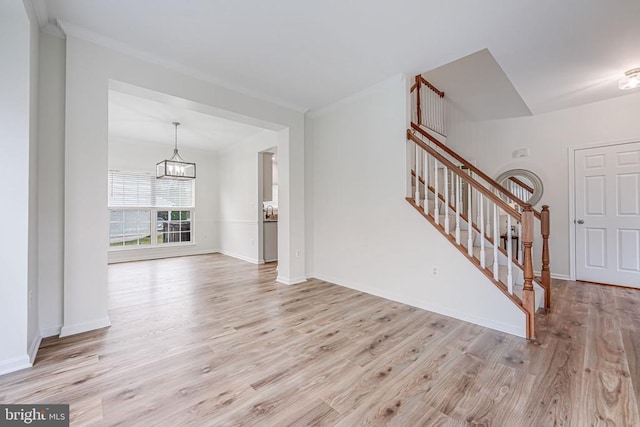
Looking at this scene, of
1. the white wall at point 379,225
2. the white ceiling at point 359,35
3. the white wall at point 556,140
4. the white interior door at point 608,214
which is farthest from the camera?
the white wall at point 556,140

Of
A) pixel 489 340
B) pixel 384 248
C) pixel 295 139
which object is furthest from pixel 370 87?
pixel 489 340

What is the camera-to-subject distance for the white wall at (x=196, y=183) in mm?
5730

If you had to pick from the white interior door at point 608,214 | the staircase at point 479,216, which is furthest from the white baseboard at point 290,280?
the white interior door at point 608,214

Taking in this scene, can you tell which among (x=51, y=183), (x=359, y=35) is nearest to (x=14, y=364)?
(x=51, y=183)

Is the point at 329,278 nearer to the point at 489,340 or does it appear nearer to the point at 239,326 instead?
the point at 239,326

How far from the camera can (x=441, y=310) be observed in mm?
2832

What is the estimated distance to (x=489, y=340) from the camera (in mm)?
2244

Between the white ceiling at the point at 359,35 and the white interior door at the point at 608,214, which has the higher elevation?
the white ceiling at the point at 359,35

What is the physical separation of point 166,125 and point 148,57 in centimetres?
238

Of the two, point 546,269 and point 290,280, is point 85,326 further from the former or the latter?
point 546,269

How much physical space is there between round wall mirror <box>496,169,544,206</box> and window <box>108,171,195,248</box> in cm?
669

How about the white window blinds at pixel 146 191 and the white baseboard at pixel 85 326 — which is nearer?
the white baseboard at pixel 85 326

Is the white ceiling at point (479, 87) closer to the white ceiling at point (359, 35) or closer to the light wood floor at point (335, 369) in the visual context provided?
the white ceiling at point (359, 35)

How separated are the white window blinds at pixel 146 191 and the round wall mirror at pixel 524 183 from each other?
22.0 feet
